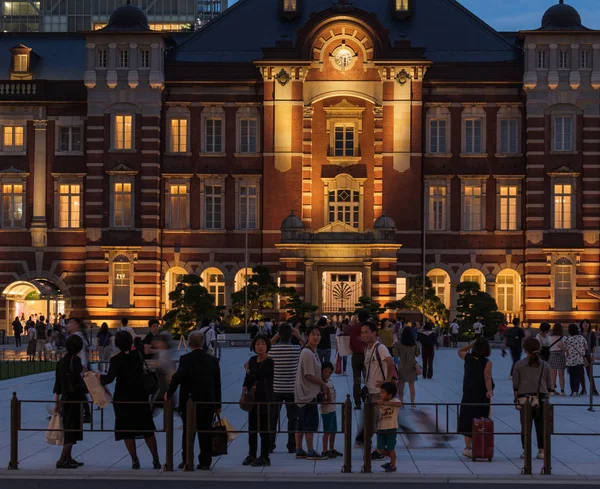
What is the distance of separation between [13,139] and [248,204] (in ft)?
41.2

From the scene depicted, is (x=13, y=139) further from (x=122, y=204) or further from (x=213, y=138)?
(x=213, y=138)

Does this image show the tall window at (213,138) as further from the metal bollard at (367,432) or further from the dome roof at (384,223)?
the metal bollard at (367,432)

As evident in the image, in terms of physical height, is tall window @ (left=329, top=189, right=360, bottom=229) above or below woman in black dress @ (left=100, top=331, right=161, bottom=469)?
above

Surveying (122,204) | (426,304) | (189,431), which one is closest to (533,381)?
(189,431)

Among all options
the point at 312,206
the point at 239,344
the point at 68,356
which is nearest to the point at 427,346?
the point at 68,356

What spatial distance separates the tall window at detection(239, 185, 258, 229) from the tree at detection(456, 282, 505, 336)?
39.3ft

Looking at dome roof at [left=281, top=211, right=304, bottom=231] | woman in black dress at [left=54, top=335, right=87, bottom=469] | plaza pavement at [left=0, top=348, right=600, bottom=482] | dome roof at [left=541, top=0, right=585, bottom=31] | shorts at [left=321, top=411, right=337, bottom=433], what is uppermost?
dome roof at [left=541, top=0, right=585, bottom=31]

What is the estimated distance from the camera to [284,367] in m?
18.3

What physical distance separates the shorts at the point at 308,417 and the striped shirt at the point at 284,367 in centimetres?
33

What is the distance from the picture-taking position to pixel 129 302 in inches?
2488

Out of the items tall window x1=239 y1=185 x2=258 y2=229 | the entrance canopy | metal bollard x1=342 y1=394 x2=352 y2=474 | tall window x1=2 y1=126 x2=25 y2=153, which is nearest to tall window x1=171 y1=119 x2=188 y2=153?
tall window x1=239 y1=185 x2=258 y2=229

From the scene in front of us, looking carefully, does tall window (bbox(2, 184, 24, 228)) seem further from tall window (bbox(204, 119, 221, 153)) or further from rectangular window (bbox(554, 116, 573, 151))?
rectangular window (bbox(554, 116, 573, 151))

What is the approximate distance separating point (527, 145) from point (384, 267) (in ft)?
31.2

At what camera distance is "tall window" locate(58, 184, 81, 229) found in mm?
64875
